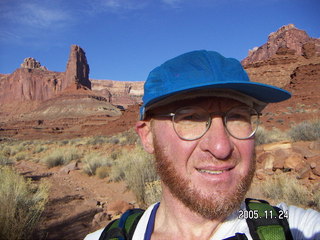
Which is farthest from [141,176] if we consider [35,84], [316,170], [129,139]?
[35,84]

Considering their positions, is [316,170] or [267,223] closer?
[267,223]

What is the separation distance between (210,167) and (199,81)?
444 millimetres

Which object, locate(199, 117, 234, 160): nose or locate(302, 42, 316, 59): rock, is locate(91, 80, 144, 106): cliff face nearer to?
locate(302, 42, 316, 59): rock

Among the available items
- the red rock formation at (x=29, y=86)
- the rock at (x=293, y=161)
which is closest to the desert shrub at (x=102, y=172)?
the rock at (x=293, y=161)

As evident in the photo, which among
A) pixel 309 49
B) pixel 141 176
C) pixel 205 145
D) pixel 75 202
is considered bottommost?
pixel 75 202

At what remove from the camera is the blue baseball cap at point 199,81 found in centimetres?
127

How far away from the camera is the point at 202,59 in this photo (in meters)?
1.32

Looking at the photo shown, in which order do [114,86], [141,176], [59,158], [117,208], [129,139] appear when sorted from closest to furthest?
[117,208], [141,176], [59,158], [129,139], [114,86]

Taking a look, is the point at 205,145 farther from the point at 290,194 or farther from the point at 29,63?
the point at 29,63

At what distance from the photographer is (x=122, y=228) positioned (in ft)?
4.74

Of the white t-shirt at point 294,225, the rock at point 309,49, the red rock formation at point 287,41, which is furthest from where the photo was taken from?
the red rock formation at point 287,41

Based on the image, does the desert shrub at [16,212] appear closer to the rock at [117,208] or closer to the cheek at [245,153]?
the rock at [117,208]

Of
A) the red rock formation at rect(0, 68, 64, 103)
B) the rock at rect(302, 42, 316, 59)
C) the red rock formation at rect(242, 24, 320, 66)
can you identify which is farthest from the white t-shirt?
the red rock formation at rect(0, 68, 64, 103)

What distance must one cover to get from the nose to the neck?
354 millimetres
